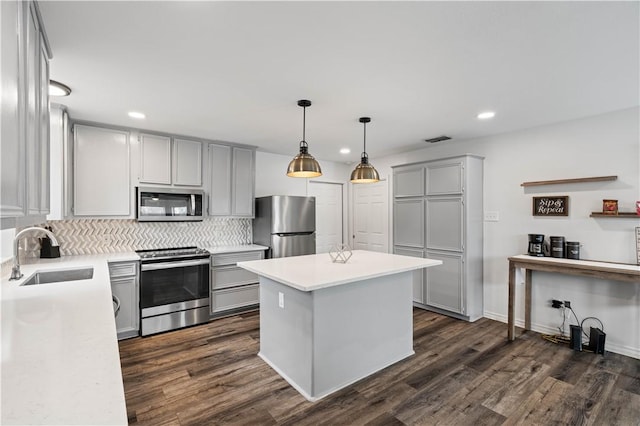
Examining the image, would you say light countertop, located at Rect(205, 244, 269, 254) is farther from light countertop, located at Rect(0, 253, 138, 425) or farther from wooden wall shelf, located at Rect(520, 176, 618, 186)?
wooden wall shelf, located at Rect(520, 176, 618, 186)

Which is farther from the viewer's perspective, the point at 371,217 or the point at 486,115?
the point at 371,217

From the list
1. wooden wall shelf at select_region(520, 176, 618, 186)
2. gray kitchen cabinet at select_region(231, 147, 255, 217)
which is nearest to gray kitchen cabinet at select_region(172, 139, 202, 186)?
gray kitchen cabinet at select_region(231, 147, 255, 217)

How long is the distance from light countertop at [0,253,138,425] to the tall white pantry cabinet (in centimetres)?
376

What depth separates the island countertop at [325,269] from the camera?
2.26 metres

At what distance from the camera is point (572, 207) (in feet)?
11.3

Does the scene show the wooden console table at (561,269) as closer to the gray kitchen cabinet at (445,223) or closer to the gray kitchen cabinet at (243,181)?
the gray kitchen cabinet at (445,223)

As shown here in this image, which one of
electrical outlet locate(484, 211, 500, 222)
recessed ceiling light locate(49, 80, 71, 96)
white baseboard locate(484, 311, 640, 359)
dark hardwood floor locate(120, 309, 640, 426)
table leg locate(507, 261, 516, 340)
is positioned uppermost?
recessed ceiling light locate(49, 80, 71, 96)

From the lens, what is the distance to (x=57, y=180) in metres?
3.16

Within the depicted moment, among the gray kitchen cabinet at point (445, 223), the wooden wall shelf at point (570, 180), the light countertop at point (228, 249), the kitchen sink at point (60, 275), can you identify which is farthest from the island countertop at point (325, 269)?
the wooden wall shelf at point (570, 180)

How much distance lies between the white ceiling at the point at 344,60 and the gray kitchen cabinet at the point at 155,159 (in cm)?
40

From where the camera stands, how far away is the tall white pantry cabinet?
4004 mm

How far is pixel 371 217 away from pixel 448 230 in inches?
71.5

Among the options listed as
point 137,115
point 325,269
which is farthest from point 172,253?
point 325,269

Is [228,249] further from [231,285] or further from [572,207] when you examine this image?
[572,207]
